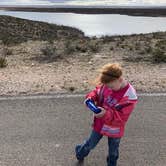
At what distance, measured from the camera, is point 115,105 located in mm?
4445

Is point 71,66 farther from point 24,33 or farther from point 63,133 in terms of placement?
point 24,33

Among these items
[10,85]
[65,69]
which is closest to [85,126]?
[10,85]

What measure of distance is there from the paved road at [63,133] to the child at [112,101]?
0.79 meters

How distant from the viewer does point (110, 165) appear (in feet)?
16.1

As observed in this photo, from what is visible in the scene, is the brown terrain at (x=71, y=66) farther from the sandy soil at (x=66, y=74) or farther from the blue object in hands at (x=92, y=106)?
the blue object in hands at (x=92, y=106)

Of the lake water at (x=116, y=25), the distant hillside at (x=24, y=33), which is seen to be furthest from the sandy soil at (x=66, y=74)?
the lake water at (x=116, y=25)

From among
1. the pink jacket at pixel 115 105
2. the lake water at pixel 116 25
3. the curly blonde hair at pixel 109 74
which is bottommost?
the lake water at pixel 116 25

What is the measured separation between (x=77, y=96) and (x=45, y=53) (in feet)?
15.5

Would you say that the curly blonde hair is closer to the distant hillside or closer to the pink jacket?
the pink jacket

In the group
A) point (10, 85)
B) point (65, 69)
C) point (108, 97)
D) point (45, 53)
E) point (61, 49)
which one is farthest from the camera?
point (61, 49)

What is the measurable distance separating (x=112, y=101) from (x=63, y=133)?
6.07 feet

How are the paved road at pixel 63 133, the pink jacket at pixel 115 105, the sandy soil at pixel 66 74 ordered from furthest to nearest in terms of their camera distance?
the sandy soil at pixel 66 74
the paved road at pixel 63 133
the pink jacket at pixel 115 105

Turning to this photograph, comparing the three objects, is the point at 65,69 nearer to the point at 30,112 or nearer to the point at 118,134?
the point at 30,112

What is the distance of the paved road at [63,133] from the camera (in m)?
5.43
